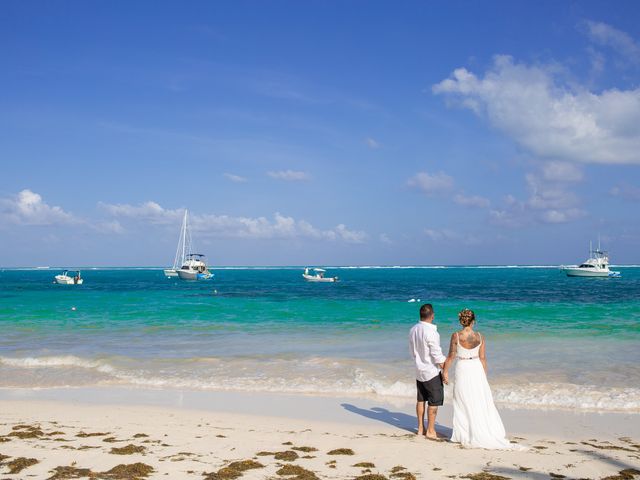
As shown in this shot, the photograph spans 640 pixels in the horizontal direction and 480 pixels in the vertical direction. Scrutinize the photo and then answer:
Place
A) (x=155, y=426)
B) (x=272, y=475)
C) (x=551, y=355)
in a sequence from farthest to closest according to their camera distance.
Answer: (x=551, y=355) → (x=155, y=426) → (x=272, y=475)

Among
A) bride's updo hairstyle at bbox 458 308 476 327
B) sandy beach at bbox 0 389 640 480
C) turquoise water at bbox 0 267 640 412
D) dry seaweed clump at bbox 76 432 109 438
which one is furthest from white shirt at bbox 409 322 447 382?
dry seaweed clump at bbox 76 432 109 438

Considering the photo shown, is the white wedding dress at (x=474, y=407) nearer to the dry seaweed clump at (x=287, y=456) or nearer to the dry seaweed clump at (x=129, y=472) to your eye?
the dry seaweed clump at (x=287, y=456)

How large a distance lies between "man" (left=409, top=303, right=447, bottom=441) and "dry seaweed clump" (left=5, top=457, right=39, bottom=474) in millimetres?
5181

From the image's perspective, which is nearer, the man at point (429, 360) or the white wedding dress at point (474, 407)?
the white wedding dress at point (474, 407)

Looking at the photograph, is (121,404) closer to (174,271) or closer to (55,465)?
(55,465)

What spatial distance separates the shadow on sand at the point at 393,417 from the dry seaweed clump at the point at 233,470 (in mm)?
3100

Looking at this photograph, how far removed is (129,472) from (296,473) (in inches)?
75.3

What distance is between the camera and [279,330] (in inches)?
931

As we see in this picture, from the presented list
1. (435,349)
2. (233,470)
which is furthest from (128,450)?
(435,349)

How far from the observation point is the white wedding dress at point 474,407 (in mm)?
7551

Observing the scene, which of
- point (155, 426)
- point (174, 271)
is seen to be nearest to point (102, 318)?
point (155, 426)

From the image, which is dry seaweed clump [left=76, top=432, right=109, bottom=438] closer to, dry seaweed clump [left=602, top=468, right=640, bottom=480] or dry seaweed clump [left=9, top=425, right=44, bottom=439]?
dry seaweed clump [left=9, top=425, right=44, bottom=439]

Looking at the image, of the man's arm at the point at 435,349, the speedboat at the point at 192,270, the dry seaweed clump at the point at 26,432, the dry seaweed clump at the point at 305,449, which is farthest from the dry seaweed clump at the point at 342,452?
A: the speedboat at the point at 192,270

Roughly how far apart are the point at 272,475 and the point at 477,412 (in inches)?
119
